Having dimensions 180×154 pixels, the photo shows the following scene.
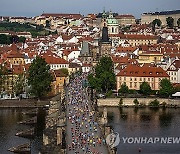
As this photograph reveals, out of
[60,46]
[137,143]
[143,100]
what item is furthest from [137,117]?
[60,46]

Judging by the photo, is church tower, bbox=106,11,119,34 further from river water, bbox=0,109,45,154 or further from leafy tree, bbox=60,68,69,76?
river water, bbox=0,109,45,154

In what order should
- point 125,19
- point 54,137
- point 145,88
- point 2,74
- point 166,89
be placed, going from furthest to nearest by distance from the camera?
point 125,19 → point 2,74 → point 145,88 → point 166,89 → point 54,137

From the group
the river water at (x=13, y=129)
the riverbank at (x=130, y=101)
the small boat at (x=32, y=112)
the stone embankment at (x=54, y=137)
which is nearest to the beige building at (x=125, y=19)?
the riverbank at (x=130, y=101)

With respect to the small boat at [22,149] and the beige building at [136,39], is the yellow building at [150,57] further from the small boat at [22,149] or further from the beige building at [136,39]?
the small boat at [22,149]

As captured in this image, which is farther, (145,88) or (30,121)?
(145,88)

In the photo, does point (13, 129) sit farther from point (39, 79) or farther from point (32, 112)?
point (39, 79)

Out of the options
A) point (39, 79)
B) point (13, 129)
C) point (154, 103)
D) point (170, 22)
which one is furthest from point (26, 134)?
point (170, 22)
